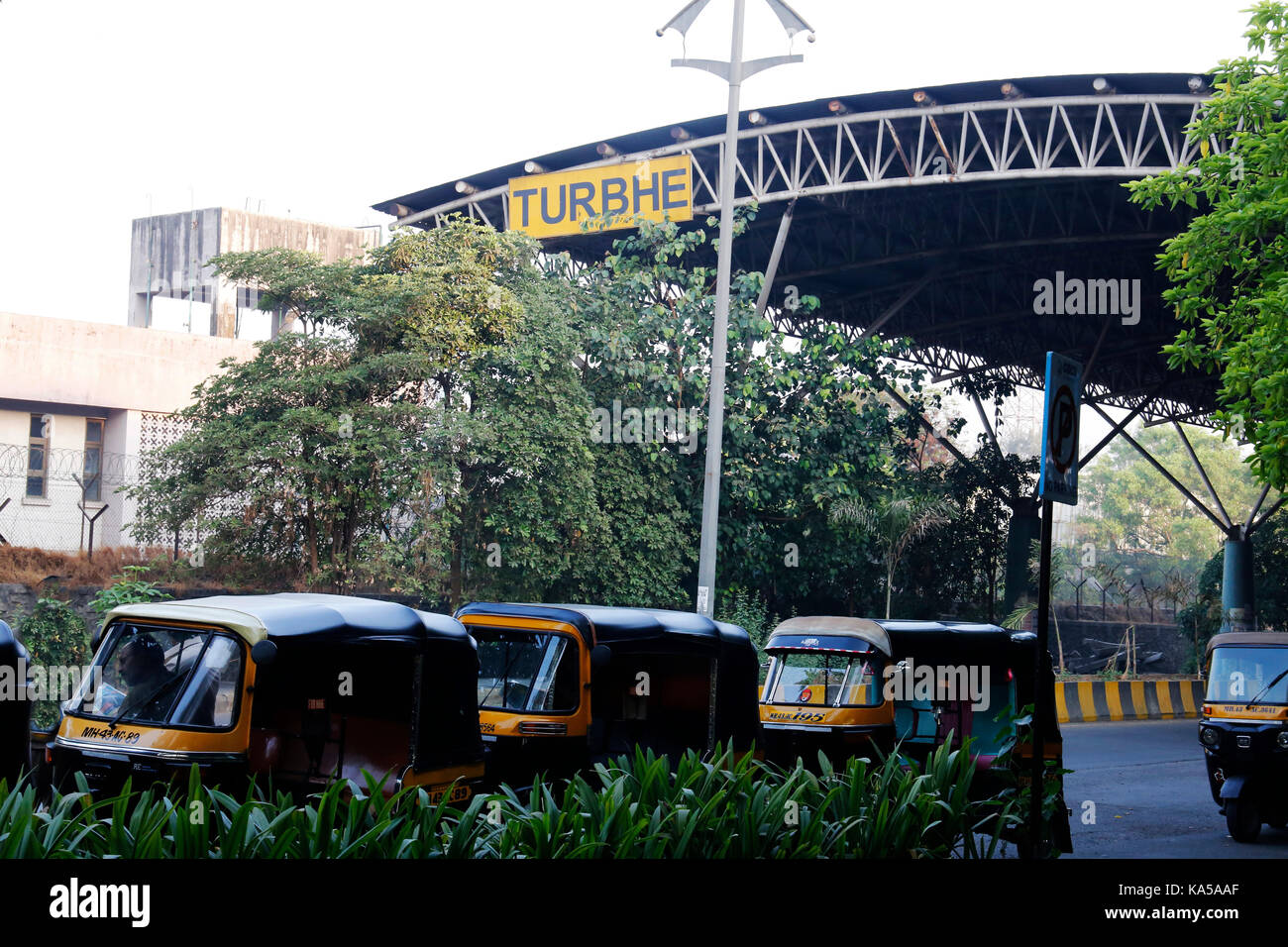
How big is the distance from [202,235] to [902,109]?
73.4ft

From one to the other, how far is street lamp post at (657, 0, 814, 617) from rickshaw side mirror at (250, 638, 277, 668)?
32.6 feet

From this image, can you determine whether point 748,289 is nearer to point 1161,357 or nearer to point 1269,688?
point 1269,688

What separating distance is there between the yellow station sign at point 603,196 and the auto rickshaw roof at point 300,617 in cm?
1762

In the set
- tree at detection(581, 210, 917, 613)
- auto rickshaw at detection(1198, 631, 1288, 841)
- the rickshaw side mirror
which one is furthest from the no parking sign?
tree at detection(581, 210, 917, 613)

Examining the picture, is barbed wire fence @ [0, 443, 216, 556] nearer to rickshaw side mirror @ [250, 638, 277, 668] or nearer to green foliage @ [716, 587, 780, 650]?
green foliage @ [716, 587, 780, 650]

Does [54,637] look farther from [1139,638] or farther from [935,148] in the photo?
[1139,638]

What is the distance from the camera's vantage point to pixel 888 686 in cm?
1293

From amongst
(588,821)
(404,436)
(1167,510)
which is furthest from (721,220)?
(1167,510)

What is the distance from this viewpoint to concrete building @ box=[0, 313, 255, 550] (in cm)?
2573

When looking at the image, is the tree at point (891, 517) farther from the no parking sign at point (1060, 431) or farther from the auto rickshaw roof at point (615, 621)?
the no parking sign at point (1060, 431)

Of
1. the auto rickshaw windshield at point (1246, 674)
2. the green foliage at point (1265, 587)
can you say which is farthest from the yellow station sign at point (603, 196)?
the green foliage at point (1265, 587)

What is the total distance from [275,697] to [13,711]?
1869mm
